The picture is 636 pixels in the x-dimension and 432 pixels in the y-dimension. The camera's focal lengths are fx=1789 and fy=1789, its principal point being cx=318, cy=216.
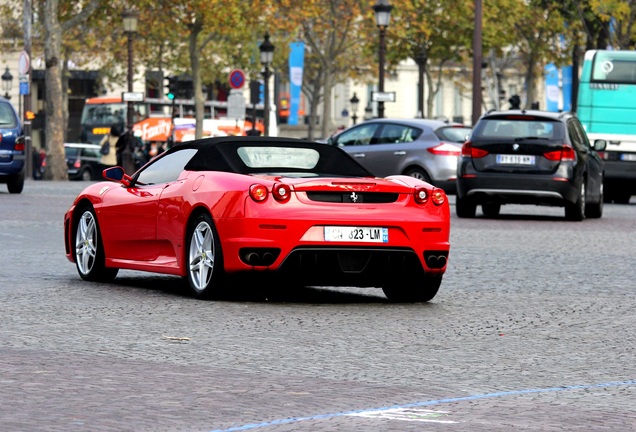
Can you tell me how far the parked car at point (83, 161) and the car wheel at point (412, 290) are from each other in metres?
49.1

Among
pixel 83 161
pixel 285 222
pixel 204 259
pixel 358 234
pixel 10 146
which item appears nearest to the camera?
pixel 285 222

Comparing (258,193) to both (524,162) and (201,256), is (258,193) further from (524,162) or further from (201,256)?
(524,162)

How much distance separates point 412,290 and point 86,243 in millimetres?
2759

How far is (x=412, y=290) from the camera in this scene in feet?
40.3

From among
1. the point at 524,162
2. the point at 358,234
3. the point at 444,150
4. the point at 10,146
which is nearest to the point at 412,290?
the point at 358,234

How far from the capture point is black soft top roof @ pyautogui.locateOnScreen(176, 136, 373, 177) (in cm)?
1229

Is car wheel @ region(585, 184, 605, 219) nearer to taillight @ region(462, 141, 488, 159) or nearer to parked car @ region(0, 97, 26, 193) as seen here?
taillight @ region(462, 141, 488, 159)

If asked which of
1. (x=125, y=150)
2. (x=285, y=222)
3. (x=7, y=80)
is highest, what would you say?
(x=285, y=222)

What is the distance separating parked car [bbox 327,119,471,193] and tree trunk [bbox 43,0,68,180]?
21.5m

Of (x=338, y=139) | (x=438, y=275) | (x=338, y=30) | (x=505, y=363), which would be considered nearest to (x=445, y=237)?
(x=438, y=275)

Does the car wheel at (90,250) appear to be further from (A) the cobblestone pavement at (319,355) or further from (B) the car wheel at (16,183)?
(B) the car wheel at (16,183)

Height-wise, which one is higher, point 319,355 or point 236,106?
point 236,106

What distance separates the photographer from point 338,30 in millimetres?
74562

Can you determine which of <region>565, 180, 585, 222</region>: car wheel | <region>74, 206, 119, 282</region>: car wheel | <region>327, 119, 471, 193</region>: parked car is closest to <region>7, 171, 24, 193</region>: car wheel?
<region>327, 119, 471, 193</region>: parked car
